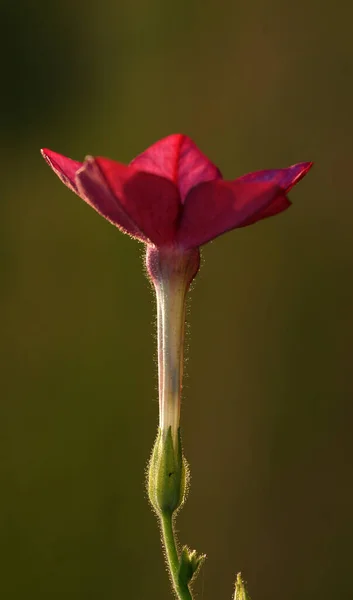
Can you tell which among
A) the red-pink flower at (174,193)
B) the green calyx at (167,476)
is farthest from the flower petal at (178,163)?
the green calyx at (167,476)

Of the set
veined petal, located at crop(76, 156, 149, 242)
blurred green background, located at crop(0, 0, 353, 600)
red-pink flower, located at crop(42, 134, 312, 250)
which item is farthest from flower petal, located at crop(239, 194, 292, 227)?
blurred green background, located at crop(0, 0, 353, 600)

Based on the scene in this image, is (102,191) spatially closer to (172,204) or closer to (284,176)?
(172,204)

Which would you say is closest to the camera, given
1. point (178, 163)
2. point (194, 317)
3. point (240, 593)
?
point (240, 593)

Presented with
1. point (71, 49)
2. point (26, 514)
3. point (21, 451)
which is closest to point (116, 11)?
point (71, 49)

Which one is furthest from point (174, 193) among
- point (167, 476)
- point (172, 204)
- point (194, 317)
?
point (194, 317)

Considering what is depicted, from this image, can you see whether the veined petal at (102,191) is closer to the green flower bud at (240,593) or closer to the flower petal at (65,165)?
the flower petal at (65,165)

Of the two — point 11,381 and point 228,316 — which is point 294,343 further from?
point 11,381
